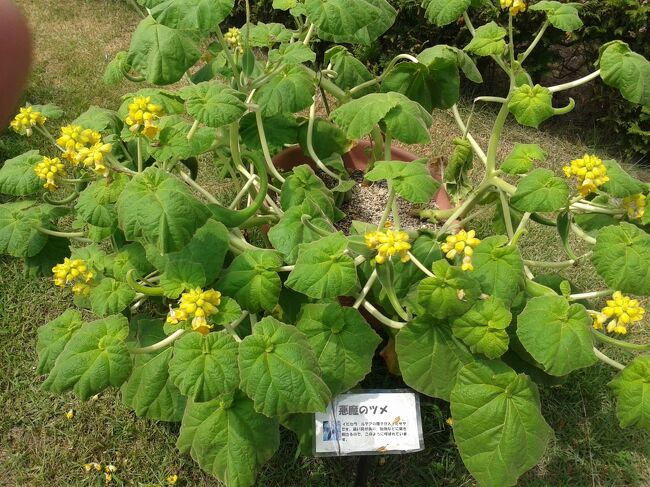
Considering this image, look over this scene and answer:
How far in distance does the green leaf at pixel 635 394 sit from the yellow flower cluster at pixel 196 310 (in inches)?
53.7

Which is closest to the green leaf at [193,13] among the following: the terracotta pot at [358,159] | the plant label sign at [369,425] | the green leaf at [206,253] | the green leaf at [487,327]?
the green leaf at [206,253]

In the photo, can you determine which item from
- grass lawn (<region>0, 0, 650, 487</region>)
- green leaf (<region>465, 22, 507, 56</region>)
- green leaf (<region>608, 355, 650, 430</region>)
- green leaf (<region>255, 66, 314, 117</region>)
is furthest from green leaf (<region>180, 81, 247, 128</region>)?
green leaf (<region>608, 355, 650, 430</region>)

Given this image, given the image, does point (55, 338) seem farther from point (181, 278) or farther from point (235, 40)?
point (235, 40)

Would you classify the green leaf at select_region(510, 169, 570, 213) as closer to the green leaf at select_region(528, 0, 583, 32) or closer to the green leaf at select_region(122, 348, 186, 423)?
the green leaf at select_region(528, 0, 583, 32)

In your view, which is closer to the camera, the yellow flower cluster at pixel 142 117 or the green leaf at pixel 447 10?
the yellow flower cluster at pixel 142 117

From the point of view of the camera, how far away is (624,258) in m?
1.90

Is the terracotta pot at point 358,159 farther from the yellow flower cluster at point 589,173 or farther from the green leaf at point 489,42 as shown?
the yellow flower cluster at point 589,173

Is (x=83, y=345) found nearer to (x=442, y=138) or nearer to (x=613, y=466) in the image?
(x=613, y=466)

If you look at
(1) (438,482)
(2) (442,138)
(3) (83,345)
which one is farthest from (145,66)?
(2) (442,138)

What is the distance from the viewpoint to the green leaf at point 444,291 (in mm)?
1844

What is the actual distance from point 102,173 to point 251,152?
715 mm

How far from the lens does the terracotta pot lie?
2984mm

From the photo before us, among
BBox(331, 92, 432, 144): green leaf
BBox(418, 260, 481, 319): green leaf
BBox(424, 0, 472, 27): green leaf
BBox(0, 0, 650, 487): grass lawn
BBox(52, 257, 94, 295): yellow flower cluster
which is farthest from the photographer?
BBox(0, 0, 650, 487): grass lawn

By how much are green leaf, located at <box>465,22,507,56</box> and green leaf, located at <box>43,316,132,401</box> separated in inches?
65.6
